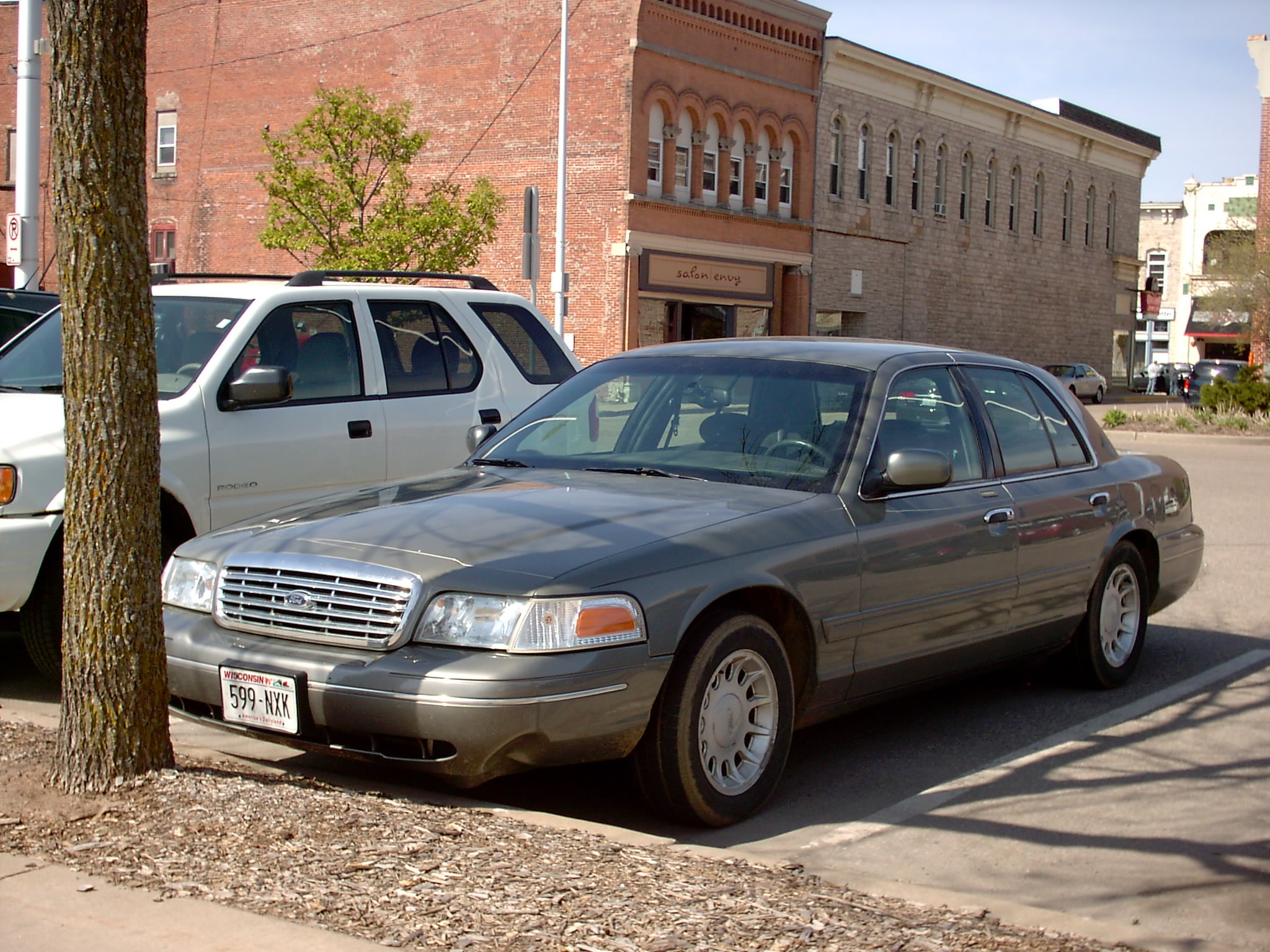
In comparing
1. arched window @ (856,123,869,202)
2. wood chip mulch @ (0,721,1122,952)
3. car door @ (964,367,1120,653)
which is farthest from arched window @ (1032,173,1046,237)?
wood chip mulch @ (0,721,1122,952)

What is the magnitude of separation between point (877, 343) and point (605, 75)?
29.6 metres

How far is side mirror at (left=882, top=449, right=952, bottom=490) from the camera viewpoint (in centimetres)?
553

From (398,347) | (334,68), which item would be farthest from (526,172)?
(398,347)

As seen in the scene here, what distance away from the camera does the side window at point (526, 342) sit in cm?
897

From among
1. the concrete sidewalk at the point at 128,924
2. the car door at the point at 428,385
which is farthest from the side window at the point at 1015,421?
the concrete sidewalk at the point at 128,924

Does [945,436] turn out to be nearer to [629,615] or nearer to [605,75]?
[629,615]

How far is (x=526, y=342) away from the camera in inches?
356

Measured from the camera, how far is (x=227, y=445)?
23.7 feet

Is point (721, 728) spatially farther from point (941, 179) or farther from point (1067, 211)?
point (1067, 211)

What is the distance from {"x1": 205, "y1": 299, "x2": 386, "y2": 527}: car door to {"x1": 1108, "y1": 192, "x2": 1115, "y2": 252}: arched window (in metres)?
55.2

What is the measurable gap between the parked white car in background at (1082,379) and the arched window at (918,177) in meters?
7.98

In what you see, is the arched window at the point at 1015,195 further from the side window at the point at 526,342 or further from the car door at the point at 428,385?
the car door at the point at 428,385

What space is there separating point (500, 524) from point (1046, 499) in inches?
111

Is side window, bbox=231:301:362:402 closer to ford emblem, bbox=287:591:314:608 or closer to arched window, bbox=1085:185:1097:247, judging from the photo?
ford emblem, bbox=287:591:314:608
